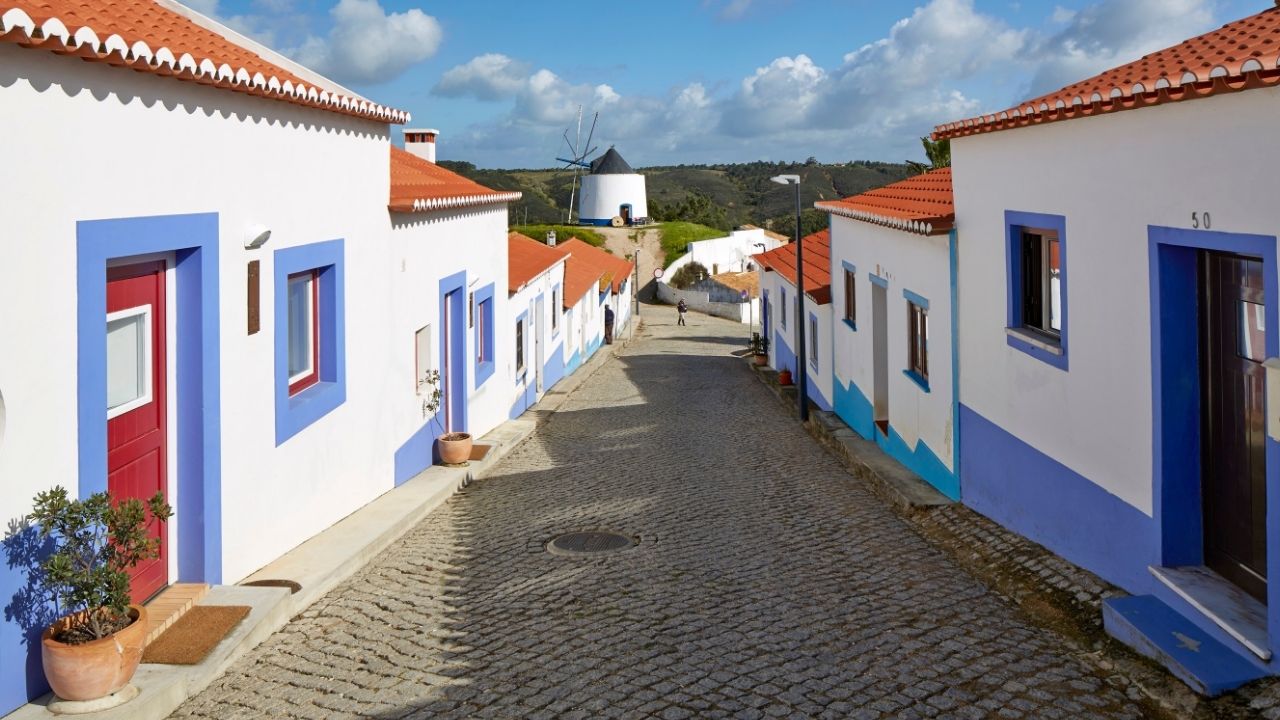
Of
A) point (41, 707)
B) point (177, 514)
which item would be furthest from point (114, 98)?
point (41, 707)

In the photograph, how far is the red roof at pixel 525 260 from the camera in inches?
747

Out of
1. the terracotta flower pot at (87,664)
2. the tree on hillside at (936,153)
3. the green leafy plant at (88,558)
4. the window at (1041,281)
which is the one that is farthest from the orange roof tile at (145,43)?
the tree on hillside at (936,153)

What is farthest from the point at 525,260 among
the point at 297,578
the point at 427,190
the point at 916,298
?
the point at 297,578

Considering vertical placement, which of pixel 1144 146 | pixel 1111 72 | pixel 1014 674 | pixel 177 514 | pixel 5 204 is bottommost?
pixel 1014 674

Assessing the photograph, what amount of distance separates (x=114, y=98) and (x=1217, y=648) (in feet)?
20.7

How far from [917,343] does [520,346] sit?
9.23 meters

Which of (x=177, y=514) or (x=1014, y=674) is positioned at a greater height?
(x=177, y=514)

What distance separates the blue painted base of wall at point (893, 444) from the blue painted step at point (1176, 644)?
13.6 feet

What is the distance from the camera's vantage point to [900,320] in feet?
Result: 41.7

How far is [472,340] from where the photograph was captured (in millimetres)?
14914

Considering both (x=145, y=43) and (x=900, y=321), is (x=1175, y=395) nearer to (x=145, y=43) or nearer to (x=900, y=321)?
(x=145, y=43)

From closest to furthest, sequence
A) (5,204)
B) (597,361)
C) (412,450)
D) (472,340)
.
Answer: (5,204) → (412,450) → (472,340) → (597,361)

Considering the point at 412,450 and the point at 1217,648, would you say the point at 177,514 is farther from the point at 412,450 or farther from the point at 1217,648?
the point at 1217,648

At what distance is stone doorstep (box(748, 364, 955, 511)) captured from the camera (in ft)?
34.4
